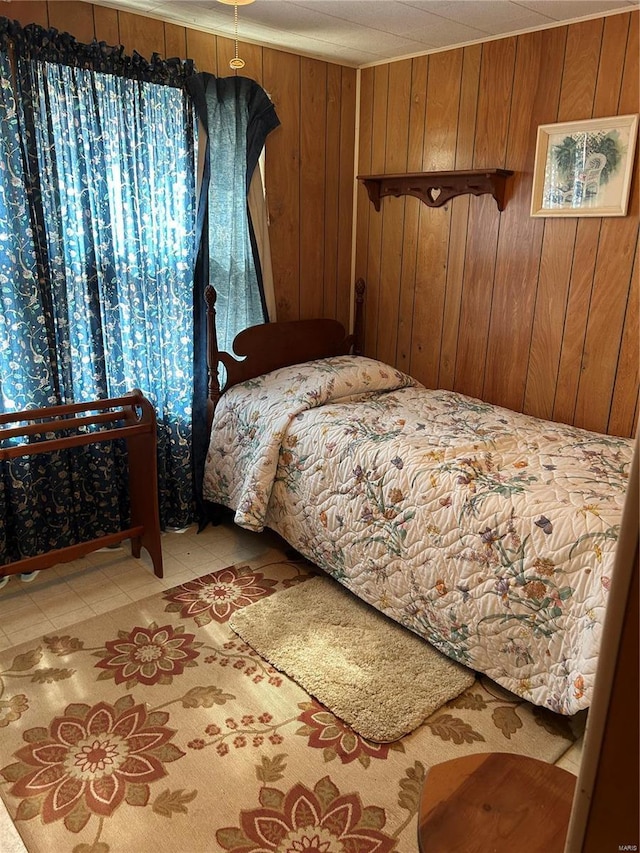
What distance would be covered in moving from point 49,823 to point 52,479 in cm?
147

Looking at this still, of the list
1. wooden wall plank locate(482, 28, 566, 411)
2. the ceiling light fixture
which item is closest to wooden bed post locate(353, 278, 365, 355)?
wooden wall plank locate(482, 28, 566, 411)

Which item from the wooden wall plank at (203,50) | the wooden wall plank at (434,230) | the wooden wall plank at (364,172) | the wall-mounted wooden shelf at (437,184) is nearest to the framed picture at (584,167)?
the wall-mounted wooden shelf at (437,184)

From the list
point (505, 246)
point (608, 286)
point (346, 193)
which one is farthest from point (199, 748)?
point (346, 193)

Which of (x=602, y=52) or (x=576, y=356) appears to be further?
(x=576, y=356)

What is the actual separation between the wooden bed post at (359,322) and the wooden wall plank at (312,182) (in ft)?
0.68

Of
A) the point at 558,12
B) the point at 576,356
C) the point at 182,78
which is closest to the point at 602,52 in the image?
the point at 558,12

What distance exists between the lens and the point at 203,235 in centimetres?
308

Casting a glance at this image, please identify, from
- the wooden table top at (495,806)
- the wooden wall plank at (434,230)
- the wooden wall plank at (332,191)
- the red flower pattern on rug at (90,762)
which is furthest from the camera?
the wooden wall plank at (332,191)

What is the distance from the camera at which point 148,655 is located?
2344 mm

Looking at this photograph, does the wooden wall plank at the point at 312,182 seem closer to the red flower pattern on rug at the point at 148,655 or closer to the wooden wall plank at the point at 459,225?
the wooden wall plank at the point at 459,225

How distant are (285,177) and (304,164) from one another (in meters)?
0.14

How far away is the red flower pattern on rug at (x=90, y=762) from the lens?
1747 millimetres

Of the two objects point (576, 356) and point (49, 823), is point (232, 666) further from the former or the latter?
point (576, 356)

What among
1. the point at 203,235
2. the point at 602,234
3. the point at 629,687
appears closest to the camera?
the point at 629,687
